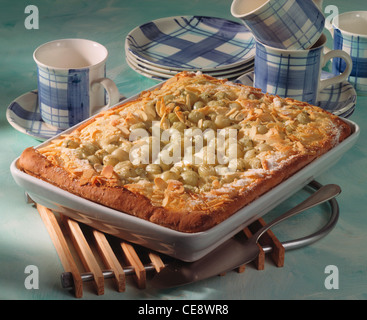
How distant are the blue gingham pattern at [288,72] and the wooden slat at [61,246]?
804mm

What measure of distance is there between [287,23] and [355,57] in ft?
1.41

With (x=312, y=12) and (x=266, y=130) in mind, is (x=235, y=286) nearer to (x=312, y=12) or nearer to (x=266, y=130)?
(x=266, y=130)

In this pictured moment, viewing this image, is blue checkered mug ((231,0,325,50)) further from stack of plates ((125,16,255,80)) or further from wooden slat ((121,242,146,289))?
wooden slat ((121,242,146,289))

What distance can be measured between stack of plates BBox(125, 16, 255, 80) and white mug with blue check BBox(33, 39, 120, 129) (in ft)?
0.81

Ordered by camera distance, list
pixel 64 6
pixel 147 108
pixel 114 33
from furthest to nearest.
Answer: pixel 64 6 < pixel 114 33 < pixel 147 108

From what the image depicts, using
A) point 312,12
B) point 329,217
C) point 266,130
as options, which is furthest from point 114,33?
point 329,217

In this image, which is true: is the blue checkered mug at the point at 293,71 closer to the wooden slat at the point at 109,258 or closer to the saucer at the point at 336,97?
the saucer at the point at 336,97

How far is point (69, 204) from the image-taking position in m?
1.42

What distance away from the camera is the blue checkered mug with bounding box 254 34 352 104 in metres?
1.92

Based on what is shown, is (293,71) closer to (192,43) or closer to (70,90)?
(192,43)

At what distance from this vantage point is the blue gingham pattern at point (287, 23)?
1801 millimetres

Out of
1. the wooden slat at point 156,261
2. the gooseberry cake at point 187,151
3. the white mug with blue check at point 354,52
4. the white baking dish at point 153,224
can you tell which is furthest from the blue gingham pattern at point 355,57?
the wooden slat at point 156,261

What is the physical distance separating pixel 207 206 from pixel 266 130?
0.34 m

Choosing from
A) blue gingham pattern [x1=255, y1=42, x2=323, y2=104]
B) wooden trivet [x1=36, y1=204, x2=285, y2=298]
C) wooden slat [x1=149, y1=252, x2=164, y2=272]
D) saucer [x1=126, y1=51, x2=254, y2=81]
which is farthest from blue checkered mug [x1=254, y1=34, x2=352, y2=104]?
wooden slat [x1=149, y1=252, x2=164, y2=272]
